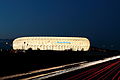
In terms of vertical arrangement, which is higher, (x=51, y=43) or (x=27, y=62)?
(x=51, y=43)

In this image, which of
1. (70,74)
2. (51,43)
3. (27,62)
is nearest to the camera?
(70,74)

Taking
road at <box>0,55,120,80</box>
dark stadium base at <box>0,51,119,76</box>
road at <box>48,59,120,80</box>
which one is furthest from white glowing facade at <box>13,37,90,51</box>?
road at <box>48,59,120,80</box>

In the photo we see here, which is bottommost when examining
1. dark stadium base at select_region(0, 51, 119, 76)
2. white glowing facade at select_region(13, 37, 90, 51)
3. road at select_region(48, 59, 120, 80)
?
road at select_region(48, 59, 120, 80)

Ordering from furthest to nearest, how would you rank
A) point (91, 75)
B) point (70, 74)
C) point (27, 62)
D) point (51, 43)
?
point (51, 43) → point (27, 62) → point (70, 74) → point (91, 75)

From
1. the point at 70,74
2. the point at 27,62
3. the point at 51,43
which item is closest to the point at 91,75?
the point at 70,74

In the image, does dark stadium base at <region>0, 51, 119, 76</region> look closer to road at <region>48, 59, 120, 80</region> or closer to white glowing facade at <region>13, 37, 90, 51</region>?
road at <region>48, 59, 120, 80</region>

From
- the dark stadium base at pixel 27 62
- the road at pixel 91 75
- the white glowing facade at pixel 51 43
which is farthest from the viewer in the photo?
the white glowing facade at pixel 51 43

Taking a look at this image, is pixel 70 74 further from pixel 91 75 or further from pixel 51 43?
pixel 51 43

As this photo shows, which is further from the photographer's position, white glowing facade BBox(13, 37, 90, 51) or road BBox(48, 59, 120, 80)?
white glowing facade BBox(13, 37, 90, 51)

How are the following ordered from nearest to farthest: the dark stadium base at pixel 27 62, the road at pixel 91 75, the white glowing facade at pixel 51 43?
the road at pixel 91 75 → the dark stadium base at pixel 27 62 → the white glowing facade at pixel 51 43

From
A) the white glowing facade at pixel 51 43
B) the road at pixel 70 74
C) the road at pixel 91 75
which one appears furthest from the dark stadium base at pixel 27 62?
the white glowing facade at pixel 51 43

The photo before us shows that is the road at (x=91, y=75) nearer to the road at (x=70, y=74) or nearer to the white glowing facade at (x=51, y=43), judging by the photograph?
the road at (x=70, y=74)

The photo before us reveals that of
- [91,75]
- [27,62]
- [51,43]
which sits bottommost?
[91,75]

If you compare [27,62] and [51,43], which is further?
[51,43]
